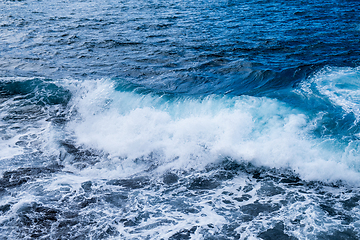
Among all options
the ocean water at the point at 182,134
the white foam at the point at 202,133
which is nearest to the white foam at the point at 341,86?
the ocean water at the point at 182,134

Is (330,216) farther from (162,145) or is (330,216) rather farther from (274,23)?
(274,23)

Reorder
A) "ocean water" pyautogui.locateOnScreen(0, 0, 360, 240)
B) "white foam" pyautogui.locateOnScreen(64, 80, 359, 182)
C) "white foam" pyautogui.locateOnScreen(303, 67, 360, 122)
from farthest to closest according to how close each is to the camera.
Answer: "white foam" pyautogui.locateOnScreen(303, 67, 360, 122), "white foam" pyautogui.locateOnScreen(64, 80, 359, 182), "ocean water" pyautogui.locateOnScreen(0, 0, 360, 240)

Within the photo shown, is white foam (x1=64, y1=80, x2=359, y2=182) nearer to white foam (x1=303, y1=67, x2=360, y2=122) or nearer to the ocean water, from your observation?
→ the ocean water

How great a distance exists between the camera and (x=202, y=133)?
8.81m

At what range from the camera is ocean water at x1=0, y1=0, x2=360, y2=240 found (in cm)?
619

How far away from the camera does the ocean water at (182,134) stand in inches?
244

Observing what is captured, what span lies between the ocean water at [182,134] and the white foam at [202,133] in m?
0.04

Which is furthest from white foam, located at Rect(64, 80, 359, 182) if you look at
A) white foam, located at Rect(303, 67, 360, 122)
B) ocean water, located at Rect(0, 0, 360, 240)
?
white foam, located at Rect(303, 67, 360, 122)

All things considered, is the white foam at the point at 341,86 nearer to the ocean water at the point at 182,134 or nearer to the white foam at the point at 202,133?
the ocean water at the point at 182,134

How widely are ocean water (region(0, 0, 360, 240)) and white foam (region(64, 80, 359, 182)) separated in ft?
0.13

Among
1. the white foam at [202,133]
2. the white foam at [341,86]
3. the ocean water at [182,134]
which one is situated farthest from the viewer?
the white foam at [341,86]

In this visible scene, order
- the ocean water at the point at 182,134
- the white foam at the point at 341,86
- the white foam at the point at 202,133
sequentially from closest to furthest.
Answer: the ocean water at the point at 182,134 → the white foam at the point at 202,133 → the white foam at the point at 341,86

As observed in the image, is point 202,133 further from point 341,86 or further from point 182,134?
point 341,86

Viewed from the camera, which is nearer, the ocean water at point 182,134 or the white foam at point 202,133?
the ocean water at point 182,134
